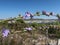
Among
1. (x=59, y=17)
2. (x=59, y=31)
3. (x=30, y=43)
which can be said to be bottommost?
(x=59, y=31)

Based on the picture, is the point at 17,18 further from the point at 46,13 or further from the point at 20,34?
the point at 20,34

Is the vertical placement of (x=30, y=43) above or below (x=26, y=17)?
below

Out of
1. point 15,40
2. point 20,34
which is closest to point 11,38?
point 15,40

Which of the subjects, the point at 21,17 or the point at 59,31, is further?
the point at 59,31

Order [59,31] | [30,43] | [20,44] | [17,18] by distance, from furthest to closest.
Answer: [59,31], [30,43], [20,44], [17,18]

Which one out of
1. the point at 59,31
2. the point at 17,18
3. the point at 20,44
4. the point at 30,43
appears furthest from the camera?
the point at 59,31

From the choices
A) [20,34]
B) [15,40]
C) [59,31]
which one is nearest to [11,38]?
[15,40]

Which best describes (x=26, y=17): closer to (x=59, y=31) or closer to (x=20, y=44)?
(x=20, y=44)

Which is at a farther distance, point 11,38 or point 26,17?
point 11,38

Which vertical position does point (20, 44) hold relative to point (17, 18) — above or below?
below
